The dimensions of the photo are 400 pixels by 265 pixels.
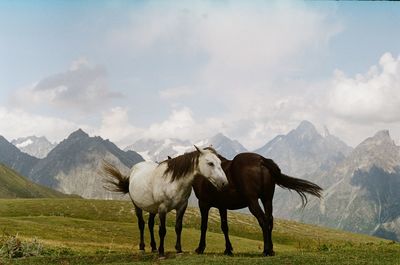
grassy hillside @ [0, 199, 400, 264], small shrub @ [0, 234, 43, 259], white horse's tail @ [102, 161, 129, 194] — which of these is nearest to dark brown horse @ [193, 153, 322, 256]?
grassy hillside @ [0, 199, 400, 264]

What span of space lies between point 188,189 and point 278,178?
4049 millimetres

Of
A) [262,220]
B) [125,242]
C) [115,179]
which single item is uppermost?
[115,179]

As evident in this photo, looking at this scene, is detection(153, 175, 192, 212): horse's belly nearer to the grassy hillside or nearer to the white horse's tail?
the grassy hillside

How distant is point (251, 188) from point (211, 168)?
189 centimetres

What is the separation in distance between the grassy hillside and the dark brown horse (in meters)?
1.61

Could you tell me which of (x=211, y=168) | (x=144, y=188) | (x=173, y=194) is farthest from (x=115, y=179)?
(x=211, y=168)

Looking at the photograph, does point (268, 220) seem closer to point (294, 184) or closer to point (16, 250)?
point (294, 184)

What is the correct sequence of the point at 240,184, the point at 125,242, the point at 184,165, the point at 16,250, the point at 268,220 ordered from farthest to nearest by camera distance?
the point at 125,242, the point at 16,250, the point at 184,165, the point at 240,184, the point at 268,220

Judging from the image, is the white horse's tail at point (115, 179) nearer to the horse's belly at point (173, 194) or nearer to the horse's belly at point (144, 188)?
the horse's belly at point (144, 188)

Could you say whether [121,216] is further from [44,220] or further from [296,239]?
[296,239]

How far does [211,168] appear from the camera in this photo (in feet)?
62.1

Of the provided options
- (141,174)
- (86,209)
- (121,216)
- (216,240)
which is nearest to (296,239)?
(216,240)

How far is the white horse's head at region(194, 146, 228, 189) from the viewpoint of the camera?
60.8 ft

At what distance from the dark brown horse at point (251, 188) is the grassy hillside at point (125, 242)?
5.29 ft
